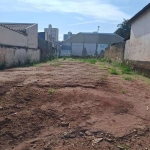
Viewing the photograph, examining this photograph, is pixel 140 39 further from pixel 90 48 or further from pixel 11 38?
pixel 90 48

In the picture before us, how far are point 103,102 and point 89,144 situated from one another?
2.03 metres

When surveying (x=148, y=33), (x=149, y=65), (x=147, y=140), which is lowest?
(x=147, y=140)

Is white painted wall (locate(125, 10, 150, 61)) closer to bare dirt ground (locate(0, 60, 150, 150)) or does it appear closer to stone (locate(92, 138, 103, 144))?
bare dirt ground (locate(0, 60, 150, 150))

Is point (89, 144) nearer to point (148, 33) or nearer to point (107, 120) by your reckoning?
point (107, 120)

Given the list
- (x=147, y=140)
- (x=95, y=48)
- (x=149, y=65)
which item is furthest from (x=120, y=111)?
(x=95, y=48)

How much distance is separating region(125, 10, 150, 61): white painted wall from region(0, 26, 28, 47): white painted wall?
9.70m

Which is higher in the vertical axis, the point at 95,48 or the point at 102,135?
the point at 95,48

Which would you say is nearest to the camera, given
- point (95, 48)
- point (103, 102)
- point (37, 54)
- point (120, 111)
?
point (120, 111)

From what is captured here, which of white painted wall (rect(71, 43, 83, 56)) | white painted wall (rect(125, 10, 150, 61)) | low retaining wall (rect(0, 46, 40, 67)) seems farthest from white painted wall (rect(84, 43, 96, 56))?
white painted wall (rect(125, 10, 150, 61))

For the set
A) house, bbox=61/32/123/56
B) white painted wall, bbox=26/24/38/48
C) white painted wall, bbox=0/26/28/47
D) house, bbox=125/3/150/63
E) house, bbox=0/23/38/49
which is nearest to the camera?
house, bbox=125/3/150/63

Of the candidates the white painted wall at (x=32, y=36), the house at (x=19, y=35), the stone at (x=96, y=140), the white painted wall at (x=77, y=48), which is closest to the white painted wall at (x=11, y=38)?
the house at (x=19, y=35)

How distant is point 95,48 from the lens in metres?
44.7

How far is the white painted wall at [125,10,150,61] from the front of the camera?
1138cm

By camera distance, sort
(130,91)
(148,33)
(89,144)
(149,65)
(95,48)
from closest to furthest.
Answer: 1. (89,144)
2. (130,91)
3. (149,65)
4. (148,33)
5. (95,48)
